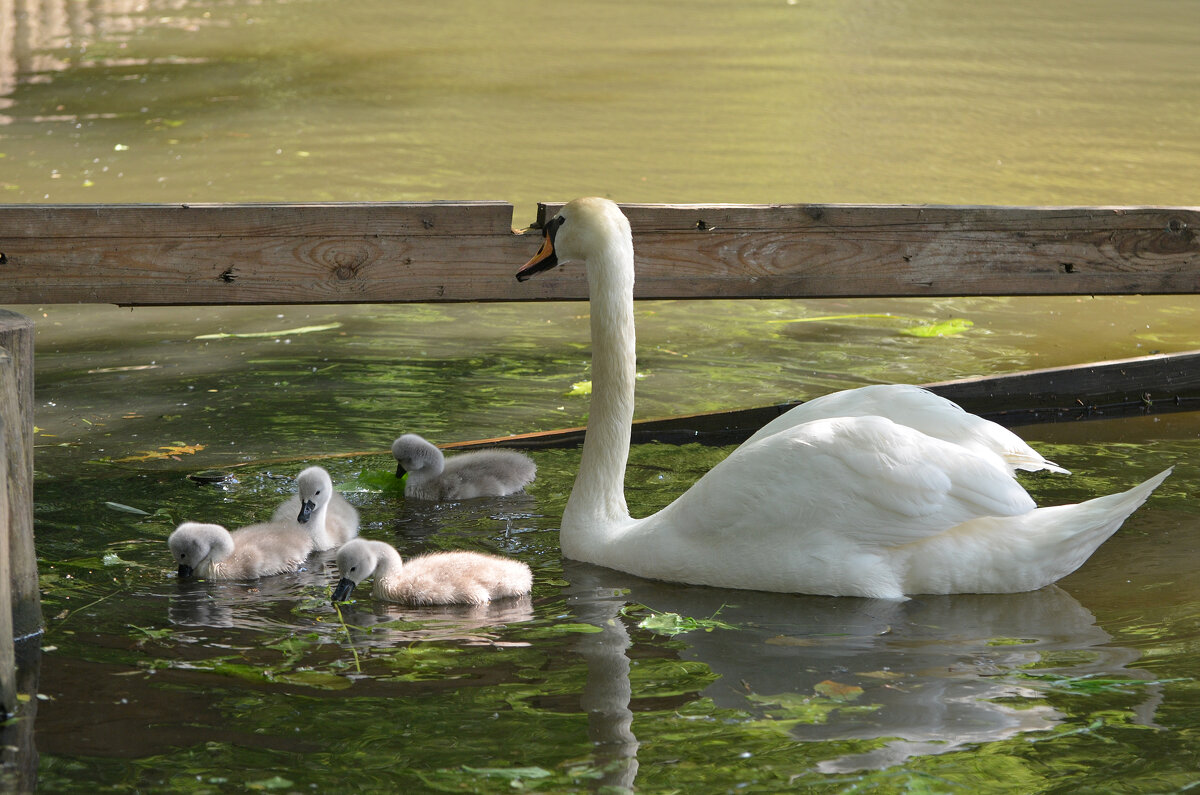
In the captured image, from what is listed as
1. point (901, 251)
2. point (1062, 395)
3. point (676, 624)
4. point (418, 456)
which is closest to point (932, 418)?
point (676, 624)

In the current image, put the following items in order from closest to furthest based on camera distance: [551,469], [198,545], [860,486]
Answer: [860,486], [198,545], [551,469]

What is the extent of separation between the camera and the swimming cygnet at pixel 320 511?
479 cm

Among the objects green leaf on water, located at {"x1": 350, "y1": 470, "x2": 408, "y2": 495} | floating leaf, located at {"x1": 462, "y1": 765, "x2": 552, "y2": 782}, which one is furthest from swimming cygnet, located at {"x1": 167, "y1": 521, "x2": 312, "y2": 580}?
floating leaf, located at {"x1": 462, "y1": 765, "x2": 552, "y2": 782}

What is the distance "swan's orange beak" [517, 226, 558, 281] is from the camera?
4934 mm

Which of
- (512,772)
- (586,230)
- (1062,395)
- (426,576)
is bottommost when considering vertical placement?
(512,772)

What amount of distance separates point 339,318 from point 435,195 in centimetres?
266

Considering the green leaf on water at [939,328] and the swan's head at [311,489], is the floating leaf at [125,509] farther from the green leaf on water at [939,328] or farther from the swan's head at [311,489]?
the green leaf on water at [939,328]

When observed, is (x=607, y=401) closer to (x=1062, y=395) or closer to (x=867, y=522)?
Result: (x=867, y=522)

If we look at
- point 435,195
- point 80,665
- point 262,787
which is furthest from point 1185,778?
point 435,195

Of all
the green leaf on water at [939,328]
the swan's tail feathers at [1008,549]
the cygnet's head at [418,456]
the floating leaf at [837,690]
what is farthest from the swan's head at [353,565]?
the green leaf on water at [939,328]

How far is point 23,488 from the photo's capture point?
3.99 metres

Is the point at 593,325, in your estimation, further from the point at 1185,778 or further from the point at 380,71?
the point at 380,71

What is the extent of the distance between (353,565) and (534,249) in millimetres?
2035

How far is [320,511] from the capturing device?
487 centimetres
